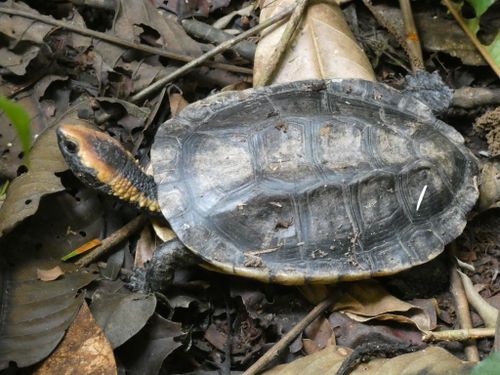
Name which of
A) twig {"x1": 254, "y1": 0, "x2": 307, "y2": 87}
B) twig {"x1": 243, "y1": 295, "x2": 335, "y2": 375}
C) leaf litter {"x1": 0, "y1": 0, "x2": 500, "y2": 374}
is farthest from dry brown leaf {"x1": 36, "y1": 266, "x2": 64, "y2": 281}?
twig {"x1": 254, "y1": 0, "x2": 307, "y2": 87}

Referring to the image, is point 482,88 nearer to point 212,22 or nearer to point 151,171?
point 212,22

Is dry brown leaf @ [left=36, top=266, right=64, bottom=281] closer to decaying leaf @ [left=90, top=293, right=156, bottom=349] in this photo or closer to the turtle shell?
decaying leaf @ [left=90, top=293, right=156, bottom=349]

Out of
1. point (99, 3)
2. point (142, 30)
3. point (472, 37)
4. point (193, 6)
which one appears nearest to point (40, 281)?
point (142, 30)

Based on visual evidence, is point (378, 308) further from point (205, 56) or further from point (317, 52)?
point (205, 56)

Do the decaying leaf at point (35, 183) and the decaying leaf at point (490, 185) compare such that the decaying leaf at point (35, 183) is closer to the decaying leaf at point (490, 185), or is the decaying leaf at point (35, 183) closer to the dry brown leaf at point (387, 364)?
the dry brown leaf at point (387, 364)

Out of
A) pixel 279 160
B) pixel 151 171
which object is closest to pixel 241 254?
pixel 279 160

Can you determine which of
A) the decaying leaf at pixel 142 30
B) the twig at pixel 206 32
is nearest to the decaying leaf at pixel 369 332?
the twig at pixel 206 32

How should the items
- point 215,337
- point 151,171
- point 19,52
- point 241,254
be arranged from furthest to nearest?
point 19,52
point 151,171
point 215,337
point 241,254
